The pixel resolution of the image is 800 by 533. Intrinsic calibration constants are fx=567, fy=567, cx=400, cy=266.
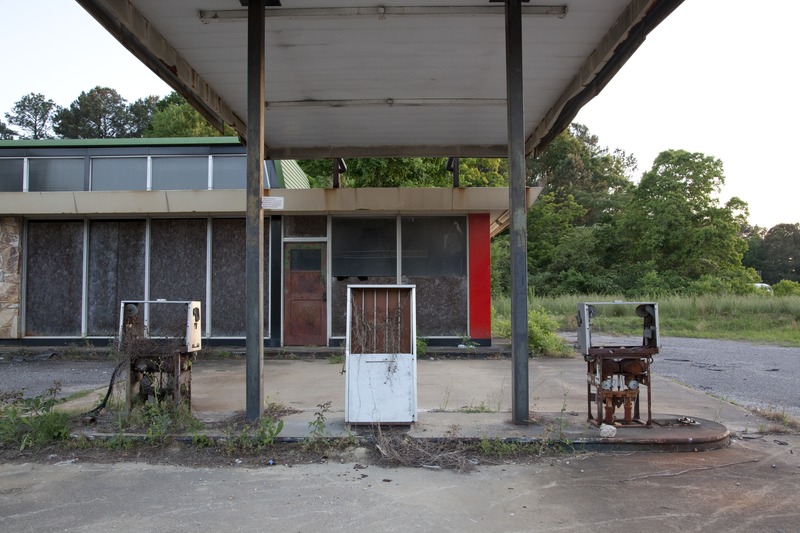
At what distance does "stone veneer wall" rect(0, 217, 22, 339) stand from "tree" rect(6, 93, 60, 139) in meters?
50.2

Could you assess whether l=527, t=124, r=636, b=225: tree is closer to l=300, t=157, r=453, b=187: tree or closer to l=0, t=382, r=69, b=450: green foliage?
l=300, t=157, r=453, b=187: tree

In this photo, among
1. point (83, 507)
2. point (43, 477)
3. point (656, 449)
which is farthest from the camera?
point (656, 449)

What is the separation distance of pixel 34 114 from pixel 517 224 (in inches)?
2521

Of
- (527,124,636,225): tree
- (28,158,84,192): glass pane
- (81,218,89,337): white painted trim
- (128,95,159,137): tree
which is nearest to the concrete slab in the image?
(81,218,89,337): white painted trim

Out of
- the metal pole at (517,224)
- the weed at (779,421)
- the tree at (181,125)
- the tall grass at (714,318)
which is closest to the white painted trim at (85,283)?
the metal pole at (517,224)

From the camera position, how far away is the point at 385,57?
7.36 m

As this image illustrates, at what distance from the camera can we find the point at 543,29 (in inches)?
264

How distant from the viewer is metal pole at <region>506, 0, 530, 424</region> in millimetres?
6027

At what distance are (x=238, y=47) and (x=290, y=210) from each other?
5202mm

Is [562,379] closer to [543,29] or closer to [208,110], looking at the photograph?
[543,29]

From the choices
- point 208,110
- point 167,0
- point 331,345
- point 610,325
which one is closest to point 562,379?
point 331,345

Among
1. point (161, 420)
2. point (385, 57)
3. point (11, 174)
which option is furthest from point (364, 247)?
point (11, 174)

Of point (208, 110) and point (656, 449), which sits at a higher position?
point (208, 110)

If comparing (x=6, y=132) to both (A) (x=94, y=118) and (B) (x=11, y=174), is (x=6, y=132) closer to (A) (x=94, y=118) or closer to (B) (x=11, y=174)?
(A) (x=94, y=118)
